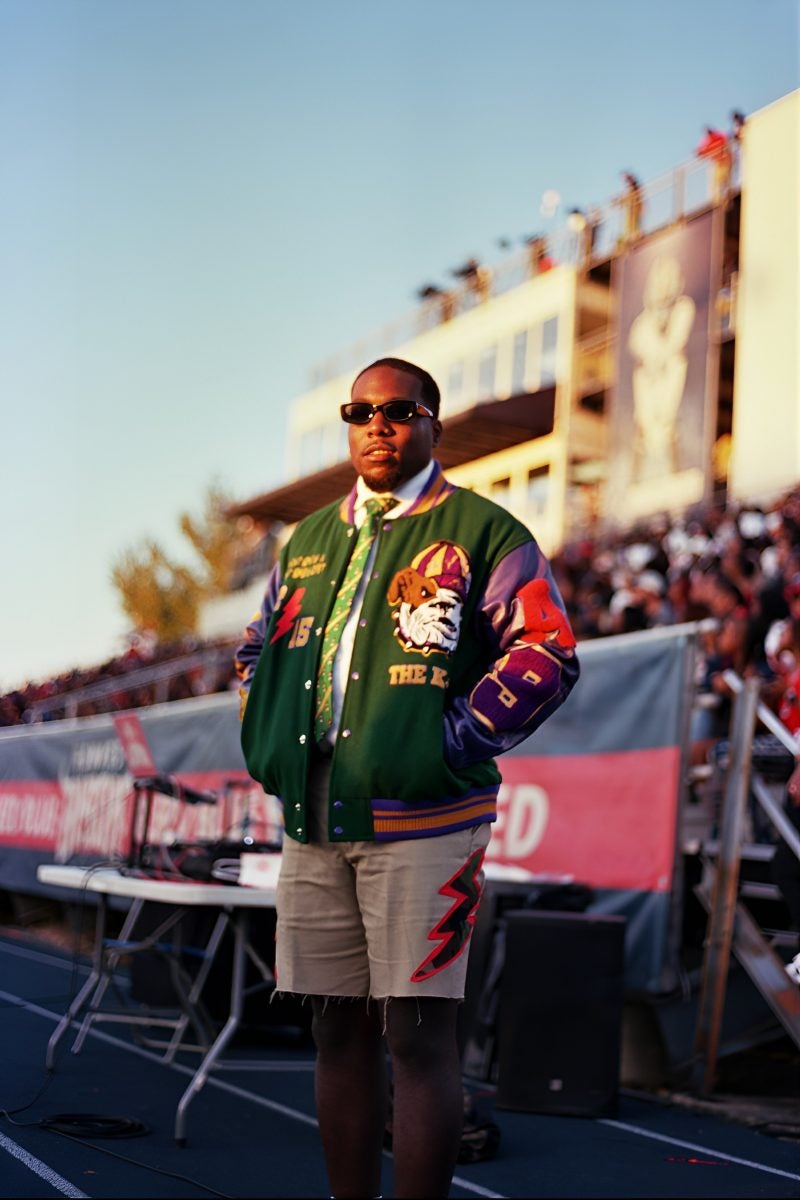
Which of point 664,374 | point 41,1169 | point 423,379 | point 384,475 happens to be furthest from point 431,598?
point 664,374

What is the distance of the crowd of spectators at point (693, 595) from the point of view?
805 cm

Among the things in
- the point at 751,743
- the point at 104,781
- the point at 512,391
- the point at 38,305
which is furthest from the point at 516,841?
the point at 512,391

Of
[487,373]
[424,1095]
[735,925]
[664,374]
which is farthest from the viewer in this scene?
[487,373]

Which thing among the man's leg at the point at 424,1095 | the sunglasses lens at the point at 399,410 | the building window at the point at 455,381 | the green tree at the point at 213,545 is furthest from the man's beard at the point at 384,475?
the green tree at the point at 213,545

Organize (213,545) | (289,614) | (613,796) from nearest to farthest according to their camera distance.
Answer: (289,614) < (613,796) < (213,545)

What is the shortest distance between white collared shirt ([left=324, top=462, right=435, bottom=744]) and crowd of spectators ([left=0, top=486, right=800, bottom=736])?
322cm

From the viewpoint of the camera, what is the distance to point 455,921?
2.59m

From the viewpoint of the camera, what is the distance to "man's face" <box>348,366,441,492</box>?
2.86 metres

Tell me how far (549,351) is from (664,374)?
544 centimetres

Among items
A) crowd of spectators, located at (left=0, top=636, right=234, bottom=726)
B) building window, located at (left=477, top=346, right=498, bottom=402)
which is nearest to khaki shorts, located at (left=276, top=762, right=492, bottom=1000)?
crowd of spectators, located at (left=0, top=636, right=234, bottom=726)

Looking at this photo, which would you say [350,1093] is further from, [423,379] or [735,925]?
[735,925]

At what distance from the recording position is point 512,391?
1155 inches

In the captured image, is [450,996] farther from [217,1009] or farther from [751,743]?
[217,1009]

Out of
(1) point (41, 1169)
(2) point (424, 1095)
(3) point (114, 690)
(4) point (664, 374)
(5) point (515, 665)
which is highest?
(4) point (664, 374)
